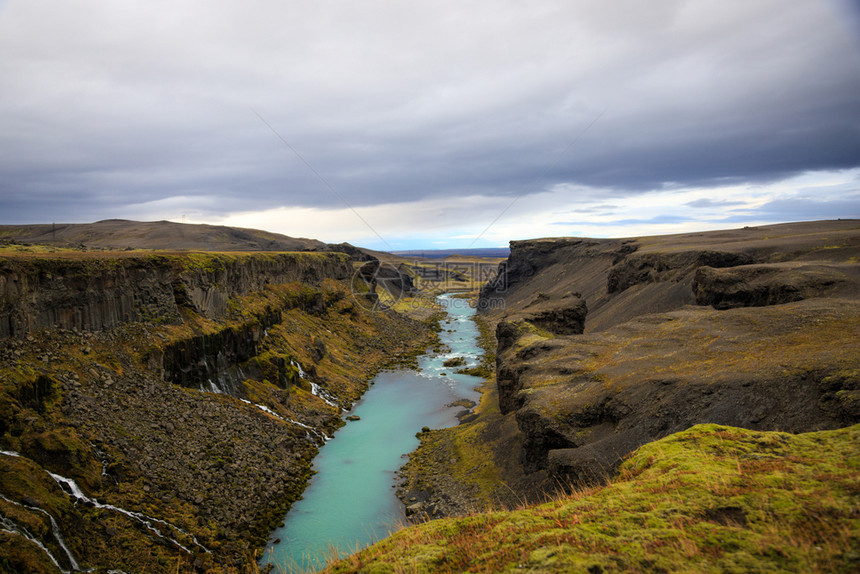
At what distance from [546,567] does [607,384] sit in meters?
17.2

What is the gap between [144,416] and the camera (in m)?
24.6

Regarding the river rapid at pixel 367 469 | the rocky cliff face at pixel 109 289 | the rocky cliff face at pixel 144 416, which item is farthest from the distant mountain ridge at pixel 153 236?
the rocky cliff face at pixel 144 416

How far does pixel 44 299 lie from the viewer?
941 inches

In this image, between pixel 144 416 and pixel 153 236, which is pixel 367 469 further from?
pixel 153 236

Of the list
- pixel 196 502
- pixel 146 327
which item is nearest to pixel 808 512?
pixel 196 502

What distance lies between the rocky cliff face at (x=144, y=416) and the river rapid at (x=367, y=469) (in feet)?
4.46

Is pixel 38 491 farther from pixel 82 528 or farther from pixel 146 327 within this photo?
pixel 146 327

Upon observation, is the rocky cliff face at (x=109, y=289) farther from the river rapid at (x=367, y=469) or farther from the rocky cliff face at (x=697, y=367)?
the rocky cliff face at (x=697, y=367)

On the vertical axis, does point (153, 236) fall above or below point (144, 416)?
above

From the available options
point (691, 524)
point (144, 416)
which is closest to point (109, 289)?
point (144, 416)

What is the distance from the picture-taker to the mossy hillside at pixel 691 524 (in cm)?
677

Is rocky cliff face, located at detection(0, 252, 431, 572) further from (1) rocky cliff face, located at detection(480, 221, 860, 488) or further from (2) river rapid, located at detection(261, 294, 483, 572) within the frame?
(1) rocky cliff face, located at detection(480, 221, 860, 488)

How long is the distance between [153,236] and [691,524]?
188 meters

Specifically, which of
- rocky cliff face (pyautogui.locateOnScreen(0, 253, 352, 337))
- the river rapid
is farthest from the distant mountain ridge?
rocky cliff face (pyautogui.locateOnScreen(0, 253, 352, 337))
